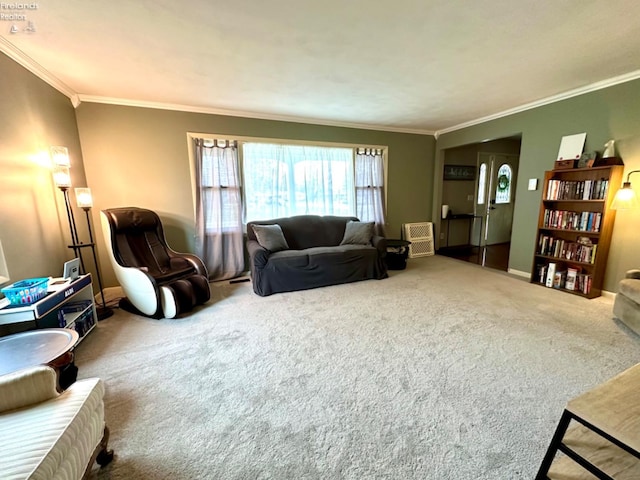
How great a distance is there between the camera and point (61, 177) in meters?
2.53

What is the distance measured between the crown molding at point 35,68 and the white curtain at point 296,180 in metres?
2.00

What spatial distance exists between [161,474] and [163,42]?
110 inches

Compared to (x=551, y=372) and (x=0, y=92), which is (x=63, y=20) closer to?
(x=0, y=92)

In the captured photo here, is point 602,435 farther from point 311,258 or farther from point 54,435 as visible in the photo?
point 311,258

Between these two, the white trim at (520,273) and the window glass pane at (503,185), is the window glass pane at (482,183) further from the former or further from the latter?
the white trim at (520,273)

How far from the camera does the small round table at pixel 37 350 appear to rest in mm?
1476

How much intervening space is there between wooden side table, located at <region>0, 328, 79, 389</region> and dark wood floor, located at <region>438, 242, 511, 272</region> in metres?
5.28

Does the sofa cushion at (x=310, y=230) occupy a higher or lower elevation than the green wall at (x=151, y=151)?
lower

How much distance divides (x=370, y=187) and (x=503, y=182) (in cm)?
346

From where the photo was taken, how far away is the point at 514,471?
121 centimetres

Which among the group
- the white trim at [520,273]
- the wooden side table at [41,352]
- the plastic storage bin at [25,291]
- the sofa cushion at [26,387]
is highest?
the plastic storage bin at [25,291]

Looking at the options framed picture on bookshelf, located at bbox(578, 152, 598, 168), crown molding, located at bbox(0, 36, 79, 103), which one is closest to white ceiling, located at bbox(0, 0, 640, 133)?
crown molding, located at bbox(0, 36, 79, 103)

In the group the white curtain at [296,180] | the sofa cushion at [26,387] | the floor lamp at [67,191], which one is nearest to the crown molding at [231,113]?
the white curtain at [296,180]

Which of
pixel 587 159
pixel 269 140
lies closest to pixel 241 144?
pixel 269 140
